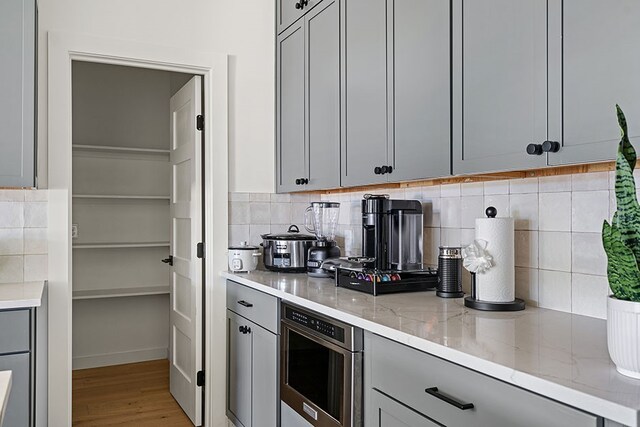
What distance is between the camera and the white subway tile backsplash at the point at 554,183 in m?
1.83

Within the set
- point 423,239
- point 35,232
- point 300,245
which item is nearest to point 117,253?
point 35,232

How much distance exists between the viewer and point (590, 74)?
1.42m

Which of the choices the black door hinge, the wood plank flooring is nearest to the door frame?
the black door hinge

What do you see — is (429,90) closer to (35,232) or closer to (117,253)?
(35,232)

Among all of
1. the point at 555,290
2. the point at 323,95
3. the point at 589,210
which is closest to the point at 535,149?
the point at 589,210

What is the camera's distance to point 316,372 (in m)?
2.05

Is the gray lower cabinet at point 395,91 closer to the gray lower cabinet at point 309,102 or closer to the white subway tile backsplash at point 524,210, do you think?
the gray lower cabinet at point 309,102

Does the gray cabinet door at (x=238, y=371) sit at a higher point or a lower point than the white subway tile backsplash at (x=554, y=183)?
lower

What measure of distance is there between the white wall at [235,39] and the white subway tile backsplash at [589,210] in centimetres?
193

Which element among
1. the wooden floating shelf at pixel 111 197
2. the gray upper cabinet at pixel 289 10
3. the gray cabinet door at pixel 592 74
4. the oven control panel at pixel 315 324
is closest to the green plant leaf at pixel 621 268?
the gray cabinet door at pixel 592 74

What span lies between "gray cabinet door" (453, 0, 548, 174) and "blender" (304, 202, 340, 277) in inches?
42.0

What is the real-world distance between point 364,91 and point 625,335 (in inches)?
63.6

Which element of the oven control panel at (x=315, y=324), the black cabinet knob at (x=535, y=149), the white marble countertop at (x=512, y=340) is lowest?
the oven control panel at (x=315, y=324)

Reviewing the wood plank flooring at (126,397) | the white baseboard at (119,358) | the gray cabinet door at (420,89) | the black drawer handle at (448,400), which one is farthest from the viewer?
the white baseboard at (119,358)
